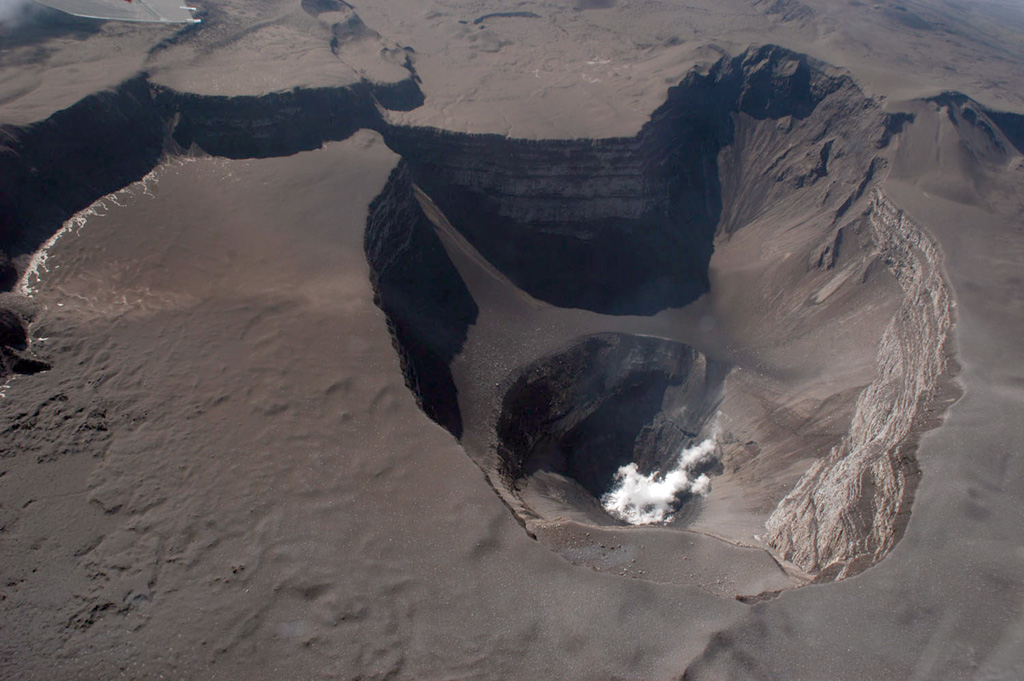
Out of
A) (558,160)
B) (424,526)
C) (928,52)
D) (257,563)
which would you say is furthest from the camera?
(928,52)

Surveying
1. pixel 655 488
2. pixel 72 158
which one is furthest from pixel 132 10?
pixel 655 488

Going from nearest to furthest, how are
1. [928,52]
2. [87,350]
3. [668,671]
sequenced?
[668,671]
[87,350]
[928,52]

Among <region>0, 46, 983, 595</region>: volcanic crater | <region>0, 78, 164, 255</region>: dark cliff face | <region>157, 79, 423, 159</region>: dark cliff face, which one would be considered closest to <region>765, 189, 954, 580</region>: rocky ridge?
<region>0, 46, 983, 595</region>: volcanic crater

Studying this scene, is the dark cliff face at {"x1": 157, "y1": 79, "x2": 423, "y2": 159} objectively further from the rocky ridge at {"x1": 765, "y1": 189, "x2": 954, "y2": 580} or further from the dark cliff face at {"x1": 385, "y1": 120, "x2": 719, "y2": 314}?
the rocky ridge at {"x1": 765, "y1": 189, "x2": 954, "y2": 580}

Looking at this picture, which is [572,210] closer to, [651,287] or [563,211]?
[563,211]

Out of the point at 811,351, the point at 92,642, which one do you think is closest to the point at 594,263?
the point at 811,351

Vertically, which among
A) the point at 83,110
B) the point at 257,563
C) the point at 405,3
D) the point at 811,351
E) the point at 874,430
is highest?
the point at 405,3

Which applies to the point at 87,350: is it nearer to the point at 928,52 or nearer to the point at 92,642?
the point at 92,642

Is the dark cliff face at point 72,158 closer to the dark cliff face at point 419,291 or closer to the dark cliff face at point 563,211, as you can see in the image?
the dark cliff face at point 419,291
